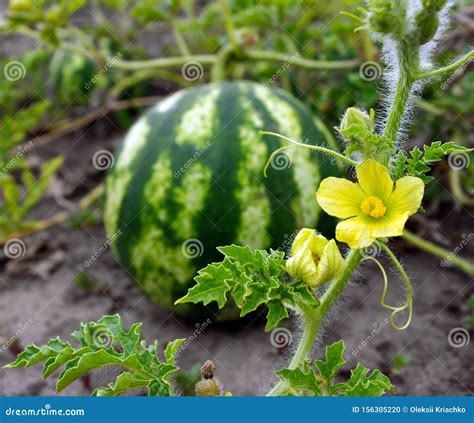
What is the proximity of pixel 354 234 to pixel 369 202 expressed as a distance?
71 millimetres

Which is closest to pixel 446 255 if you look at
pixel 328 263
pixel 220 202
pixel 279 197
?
pixel 279 197

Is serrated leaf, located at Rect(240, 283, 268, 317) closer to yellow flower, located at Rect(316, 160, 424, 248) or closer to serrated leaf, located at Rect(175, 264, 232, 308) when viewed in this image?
serrated leaf, located at Rect(175, 264, 232, 308)

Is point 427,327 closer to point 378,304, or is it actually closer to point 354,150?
point 378,304

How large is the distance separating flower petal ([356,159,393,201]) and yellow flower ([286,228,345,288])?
0.12 meters

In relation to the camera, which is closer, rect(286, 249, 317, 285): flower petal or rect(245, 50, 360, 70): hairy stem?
rect(286, 249, 317, 285): flower petal

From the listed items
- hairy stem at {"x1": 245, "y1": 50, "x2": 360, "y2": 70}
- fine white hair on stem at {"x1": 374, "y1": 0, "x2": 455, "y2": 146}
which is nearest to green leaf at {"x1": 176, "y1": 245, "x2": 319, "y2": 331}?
fine white hair on stem at {"x1": 374, "y1": 0, "x2": 455, "y2": 146}

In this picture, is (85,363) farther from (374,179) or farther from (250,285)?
(374,179)

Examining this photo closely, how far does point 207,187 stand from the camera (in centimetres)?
201

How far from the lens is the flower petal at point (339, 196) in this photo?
1146mm

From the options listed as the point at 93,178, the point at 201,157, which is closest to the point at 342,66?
the point at 201,157

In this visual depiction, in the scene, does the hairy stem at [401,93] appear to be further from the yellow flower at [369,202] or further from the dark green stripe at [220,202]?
the dark green stripe at [220,202]

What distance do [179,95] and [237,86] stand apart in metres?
0.21

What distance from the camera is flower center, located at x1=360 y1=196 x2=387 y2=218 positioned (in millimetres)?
1126

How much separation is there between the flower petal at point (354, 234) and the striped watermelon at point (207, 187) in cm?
91
